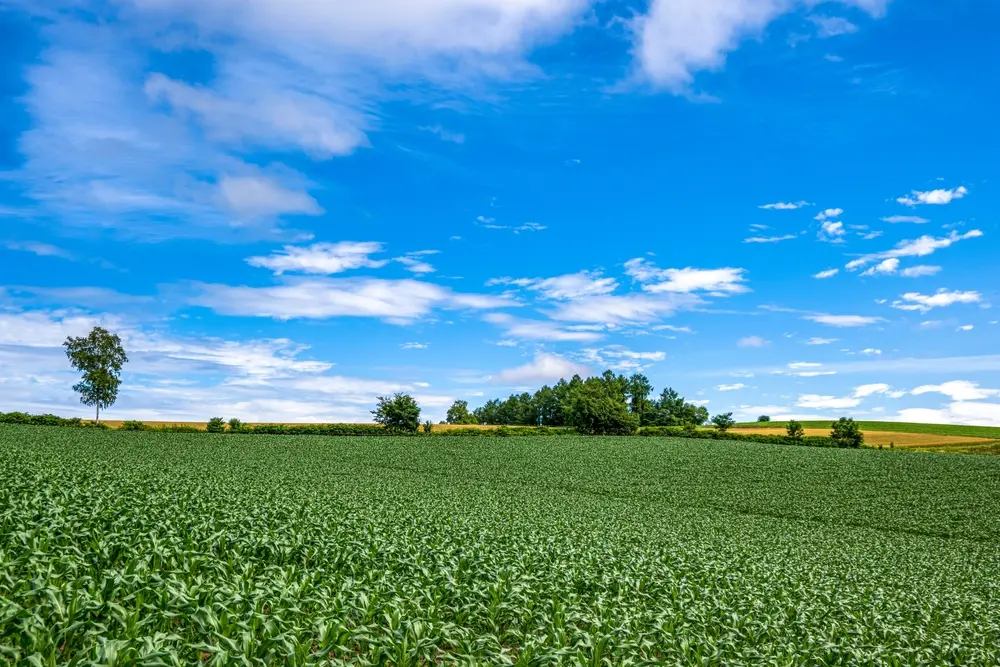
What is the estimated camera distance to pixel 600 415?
305 feet

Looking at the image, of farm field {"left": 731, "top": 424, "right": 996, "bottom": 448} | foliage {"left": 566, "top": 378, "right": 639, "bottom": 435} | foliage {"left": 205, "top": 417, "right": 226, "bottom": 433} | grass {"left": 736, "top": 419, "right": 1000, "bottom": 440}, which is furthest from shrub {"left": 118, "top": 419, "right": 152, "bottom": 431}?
grass {"left": 736, "top": 419, "right": 1000, "bottom": 440}

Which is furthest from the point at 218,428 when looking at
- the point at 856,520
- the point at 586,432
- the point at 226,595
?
the point at 226,595

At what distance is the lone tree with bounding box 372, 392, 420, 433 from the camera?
267 ft

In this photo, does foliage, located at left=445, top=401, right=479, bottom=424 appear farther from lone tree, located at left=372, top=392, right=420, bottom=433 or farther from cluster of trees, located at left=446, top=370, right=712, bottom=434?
lone tree, located at left=372, top=392, right=420, bottom=433

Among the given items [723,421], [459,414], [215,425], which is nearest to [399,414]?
[215,425]

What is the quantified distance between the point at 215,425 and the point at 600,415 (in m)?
52.6

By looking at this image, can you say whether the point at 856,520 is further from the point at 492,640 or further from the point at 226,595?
the point at 226,595

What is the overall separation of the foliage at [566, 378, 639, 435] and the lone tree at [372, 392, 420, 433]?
26.6 meters

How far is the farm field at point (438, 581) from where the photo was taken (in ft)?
24.2

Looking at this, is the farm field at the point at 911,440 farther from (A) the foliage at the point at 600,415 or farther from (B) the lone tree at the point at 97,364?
(B) the lone tree at the point at 97,364

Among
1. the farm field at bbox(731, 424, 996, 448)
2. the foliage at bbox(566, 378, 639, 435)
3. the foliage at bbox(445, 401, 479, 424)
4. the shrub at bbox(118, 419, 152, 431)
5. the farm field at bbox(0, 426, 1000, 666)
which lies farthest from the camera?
the foliage at bbox(445, 401, 479, 424)

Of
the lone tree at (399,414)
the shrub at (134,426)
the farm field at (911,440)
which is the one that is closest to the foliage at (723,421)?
the farm field at (911,440)

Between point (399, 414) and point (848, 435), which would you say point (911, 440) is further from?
point (399, 414)

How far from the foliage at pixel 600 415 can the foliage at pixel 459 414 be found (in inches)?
2355
